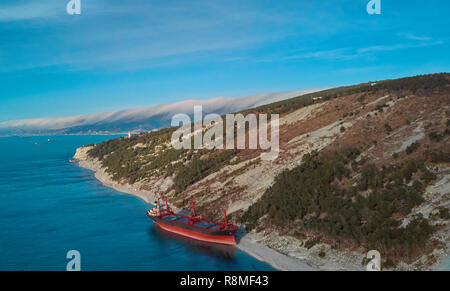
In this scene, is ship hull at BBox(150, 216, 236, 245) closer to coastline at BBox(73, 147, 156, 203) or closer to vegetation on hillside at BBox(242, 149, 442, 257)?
vegetation on hillside at BBox(242, 149, 442, 257)

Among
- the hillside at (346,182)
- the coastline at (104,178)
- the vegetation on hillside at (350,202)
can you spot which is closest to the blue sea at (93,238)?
the coastline at (104,178)

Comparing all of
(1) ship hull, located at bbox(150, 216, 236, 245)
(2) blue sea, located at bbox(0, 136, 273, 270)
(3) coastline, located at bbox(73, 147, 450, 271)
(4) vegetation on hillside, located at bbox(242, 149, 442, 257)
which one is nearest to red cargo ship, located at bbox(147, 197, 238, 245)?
(1) ship hull, located at bbox(150, 216, 236, 245)

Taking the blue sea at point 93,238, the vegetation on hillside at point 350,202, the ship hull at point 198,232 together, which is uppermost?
the vegetation on hillside at point 350,202

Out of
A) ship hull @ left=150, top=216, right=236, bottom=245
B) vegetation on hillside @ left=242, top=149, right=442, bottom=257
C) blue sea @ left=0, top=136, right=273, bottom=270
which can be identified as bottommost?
blue sea @ left=0, top=136, right=273, bottom=270

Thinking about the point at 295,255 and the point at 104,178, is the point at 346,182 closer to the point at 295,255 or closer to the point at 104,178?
the point at 295,255

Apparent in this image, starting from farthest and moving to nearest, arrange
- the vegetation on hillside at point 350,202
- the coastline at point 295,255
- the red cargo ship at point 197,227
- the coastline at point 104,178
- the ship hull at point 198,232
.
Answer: the coastline at point 104,178, the red cargo ship at point 197,227, the ship hull at point 198,232, the vegetation on hillside at point 350,202, the coastline at point 295,255

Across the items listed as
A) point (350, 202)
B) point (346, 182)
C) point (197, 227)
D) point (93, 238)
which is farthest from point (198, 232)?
point (346, 182)

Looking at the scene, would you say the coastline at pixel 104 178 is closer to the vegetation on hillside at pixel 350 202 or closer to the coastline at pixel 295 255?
the vegetation on hillside at pixel 350 202
